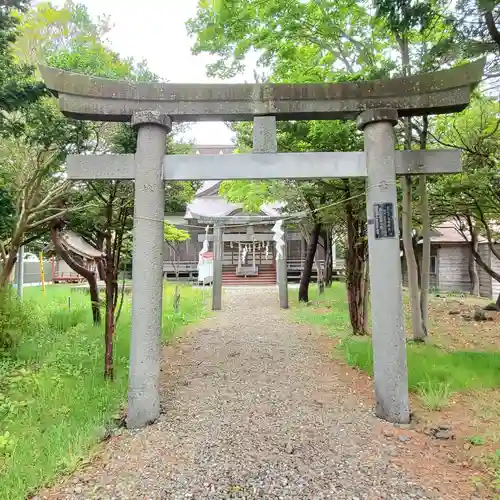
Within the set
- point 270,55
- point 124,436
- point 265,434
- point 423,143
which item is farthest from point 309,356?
point 270,55

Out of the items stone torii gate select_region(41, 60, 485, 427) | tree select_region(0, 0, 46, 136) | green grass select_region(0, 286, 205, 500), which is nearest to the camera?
green grass select_region(0, 286, 205, 500)

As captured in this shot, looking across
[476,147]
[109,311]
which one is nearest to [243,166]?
[109,311]

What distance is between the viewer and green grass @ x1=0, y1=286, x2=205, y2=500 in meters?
2.99

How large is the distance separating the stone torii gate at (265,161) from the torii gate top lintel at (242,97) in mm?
→ 10

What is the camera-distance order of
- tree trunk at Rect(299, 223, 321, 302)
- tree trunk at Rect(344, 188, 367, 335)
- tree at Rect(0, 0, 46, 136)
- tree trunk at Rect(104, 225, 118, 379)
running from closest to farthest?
tree at Rect(0, 0, 46, 136), tree trunk at Rect(104, 225, 118, 379), tree trunk at Rect(344, 188, 367, 335), tree trunk at Rect(299, 223, 321, 302)

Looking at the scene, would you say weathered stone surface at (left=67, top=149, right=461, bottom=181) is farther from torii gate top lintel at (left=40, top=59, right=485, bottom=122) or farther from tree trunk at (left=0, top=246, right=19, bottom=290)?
tree trunk at (left=0, top=246, right=19, bottom=290)

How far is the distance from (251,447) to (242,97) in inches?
136

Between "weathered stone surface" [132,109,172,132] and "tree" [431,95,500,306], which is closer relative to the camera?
"weathered stone surface" [132,109,172,132]

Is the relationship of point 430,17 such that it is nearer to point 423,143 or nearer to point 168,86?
point 423,143

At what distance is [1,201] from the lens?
4.68 metres

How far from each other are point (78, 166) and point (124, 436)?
2.76 meters

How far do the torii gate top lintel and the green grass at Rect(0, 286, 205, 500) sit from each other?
10.5ft

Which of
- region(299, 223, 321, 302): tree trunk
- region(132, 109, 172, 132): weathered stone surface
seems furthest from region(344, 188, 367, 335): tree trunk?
region(299, 223, 321, 302): tree trunk

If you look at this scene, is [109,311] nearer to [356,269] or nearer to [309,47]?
[356,269]
